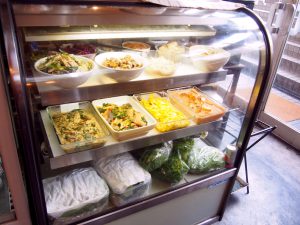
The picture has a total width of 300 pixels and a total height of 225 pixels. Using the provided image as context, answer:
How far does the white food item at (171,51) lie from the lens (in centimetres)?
171

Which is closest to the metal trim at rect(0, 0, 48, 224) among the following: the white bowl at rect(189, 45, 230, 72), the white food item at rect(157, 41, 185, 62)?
the white food item at rect(157, 41, 185, 62)

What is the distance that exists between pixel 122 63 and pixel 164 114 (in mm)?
491

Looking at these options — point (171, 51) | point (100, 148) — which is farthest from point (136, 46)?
point (100, 148)

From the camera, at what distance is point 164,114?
5.70ft

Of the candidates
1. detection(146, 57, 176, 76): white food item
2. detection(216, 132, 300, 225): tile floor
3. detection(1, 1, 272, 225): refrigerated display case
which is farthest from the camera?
detection(216, 132, 300, 225): tile floor

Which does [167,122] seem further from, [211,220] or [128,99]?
[211,220]

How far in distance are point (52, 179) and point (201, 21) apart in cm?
135

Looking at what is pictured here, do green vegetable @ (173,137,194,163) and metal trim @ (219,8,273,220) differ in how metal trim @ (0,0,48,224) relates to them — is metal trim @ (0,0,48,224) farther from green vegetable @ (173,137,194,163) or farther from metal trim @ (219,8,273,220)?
metal trim @ (219,8,273,220)

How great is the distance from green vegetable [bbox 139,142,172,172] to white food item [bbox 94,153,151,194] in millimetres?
50

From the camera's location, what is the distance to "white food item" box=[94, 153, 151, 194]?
1.61m

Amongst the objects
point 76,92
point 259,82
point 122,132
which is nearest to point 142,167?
point 122,132

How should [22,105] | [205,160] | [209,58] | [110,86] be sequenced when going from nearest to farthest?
[22,105] → [110,86] → [209,58] → [205,160]

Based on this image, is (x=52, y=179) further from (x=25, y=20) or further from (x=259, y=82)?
(x=259, y=82)

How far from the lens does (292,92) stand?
4.36 m
